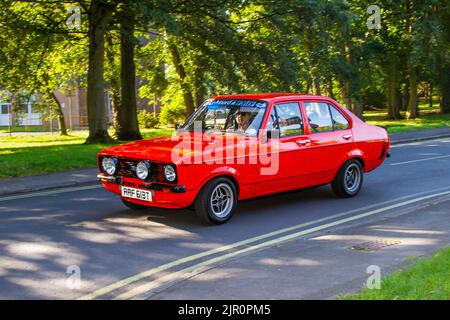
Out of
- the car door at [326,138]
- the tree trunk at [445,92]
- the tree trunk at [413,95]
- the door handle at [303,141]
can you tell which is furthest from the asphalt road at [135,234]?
the tree trunk at [445,92]

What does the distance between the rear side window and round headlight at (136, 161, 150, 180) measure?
2.02m

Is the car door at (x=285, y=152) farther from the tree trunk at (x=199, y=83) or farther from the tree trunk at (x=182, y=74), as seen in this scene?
the tree trunk at (x=182, y=74)

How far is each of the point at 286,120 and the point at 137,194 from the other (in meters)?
2.66

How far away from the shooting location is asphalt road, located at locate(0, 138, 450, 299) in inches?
231

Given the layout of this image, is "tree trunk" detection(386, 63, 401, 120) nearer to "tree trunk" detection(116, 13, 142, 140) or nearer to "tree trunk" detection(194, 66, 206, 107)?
"tree trunk" detection(194, 66, 206, 107)

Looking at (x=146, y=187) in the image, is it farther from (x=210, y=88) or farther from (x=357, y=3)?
(x=357, y=3)

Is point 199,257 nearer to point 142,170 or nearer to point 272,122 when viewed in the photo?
point 142,170

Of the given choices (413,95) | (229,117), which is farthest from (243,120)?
(413,95)

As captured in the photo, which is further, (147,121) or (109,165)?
(147,121)

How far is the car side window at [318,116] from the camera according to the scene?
31.6 feet

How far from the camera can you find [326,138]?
→ 9.73 m

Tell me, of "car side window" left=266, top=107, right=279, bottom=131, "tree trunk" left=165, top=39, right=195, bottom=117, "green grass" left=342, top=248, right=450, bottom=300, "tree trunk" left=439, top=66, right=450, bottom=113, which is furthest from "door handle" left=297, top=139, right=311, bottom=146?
A: "tree trunk" left=439, top=66, right=450, bottom=113

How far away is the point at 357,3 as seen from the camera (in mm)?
33688
